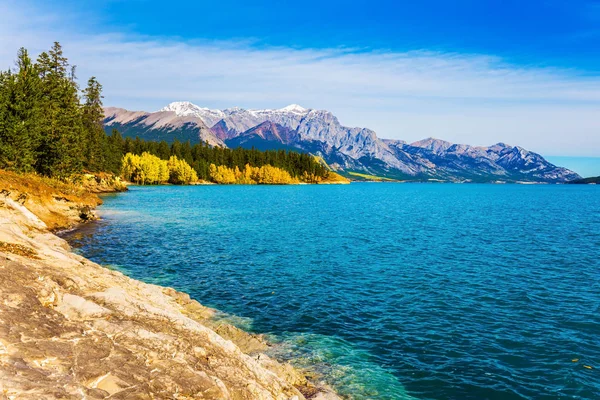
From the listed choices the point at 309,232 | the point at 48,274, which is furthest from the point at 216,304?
the point at 309,232

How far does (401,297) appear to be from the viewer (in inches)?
1069

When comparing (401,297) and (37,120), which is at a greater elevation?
(37,120)

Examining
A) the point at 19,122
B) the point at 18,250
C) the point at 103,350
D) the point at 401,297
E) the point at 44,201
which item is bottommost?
the point at 401,297

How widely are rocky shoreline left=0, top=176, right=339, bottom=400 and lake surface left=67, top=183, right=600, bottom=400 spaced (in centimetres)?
462

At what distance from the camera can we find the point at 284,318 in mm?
22984

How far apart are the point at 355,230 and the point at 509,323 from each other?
38.0 meters

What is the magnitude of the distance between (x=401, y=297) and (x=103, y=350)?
21127 mm

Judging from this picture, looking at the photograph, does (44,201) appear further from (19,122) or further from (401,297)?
(401,297)

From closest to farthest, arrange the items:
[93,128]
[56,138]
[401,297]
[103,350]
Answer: [103,350] < [401,297] < [56,138] < [93,128]

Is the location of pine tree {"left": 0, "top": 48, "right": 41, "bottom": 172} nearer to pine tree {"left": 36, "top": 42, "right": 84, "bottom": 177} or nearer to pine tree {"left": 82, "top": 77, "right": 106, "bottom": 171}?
pine tree {"left": 36, "top": 42, "right": 84, "bottom": 177}

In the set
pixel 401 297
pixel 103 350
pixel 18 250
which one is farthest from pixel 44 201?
pixel 103 350

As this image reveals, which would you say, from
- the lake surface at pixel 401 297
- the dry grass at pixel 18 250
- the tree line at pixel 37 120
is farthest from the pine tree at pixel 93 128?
the dry grass at pixel 18 250

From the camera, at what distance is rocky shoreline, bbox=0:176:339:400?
9.00 metres

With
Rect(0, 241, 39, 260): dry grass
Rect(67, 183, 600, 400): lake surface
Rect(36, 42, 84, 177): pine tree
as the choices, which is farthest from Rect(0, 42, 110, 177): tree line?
Rect(0, 241, 39, 260): dry grass
